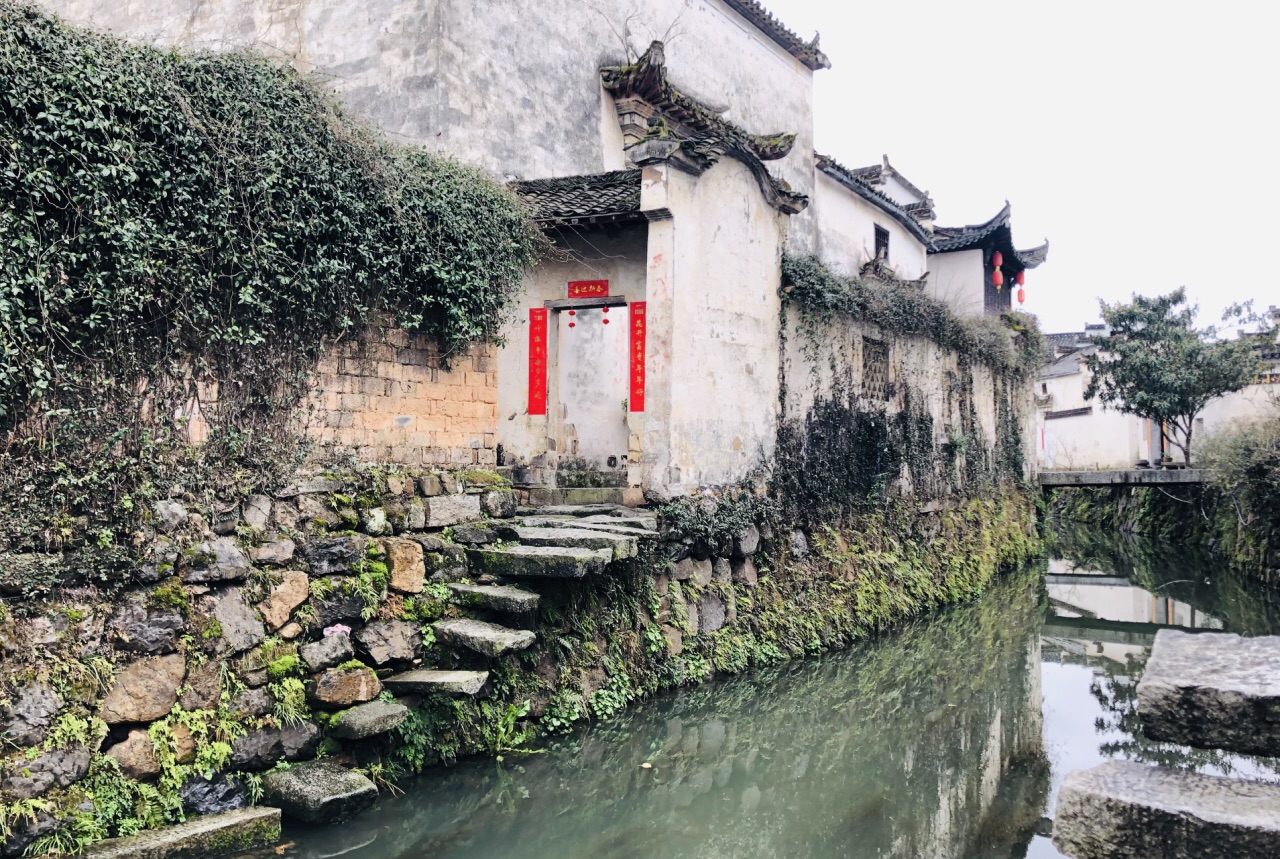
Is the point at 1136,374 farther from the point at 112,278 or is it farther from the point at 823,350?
the point at 112,278

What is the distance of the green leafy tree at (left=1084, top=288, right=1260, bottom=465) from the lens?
19828 millimetres

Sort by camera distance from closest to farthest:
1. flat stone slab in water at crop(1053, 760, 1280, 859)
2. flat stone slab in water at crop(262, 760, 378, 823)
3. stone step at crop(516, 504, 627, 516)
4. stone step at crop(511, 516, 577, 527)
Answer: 1. flat stone slab in water at crop(1053, 760, 1280, 859)
2. flat stone slab in water at crop(262, 760, 378, 823)
3. stone step at crop(511, 516, 577, 527)
4. stone step at crop(516, 504, 627, 516)

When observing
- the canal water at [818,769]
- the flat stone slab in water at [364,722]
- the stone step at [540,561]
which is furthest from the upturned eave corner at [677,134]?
the flat stone slab in water at [364,722]

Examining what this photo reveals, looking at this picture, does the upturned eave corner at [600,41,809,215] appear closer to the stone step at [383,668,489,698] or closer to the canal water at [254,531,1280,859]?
the canal water at [254,531,1280,859]

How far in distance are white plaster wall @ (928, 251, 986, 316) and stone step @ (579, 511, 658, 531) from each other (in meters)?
14.2

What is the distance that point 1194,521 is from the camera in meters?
19.3

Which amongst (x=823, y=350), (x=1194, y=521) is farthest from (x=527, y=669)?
(x=1194, y=521)

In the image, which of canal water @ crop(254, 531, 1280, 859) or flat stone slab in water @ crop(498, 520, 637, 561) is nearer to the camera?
canal water @ crop(254, 531, 1280, 859)

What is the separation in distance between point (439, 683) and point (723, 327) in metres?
5.09

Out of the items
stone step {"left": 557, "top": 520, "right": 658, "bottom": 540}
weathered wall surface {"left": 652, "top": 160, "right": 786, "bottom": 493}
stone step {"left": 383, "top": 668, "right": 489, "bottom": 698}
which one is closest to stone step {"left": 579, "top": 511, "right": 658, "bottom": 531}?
stone step {"left": 557, "top": 520, "right": 658, "bottom": 540}

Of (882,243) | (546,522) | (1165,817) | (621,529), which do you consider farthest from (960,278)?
(1165,817)

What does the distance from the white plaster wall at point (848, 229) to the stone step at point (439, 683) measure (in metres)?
12.7

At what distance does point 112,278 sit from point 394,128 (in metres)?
6.19

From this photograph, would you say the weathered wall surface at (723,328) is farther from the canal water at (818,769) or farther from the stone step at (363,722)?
the stone step at (363,722)
